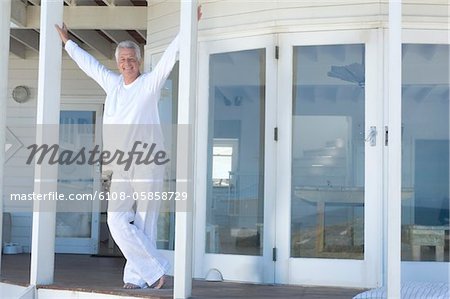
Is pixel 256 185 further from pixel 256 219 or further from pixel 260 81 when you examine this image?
pixel 260 81

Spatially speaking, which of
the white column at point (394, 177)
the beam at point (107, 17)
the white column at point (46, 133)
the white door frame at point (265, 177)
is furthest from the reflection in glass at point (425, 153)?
the beam at point (107, 17)

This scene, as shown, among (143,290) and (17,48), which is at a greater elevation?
(17,48)

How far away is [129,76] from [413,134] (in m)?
2.05

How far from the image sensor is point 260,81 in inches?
196

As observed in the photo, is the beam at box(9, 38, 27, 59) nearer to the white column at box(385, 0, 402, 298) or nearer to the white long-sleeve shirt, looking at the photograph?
the white long-sleeve shirt

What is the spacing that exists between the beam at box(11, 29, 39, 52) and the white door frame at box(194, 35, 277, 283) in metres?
2.69

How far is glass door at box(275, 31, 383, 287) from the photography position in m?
4.65

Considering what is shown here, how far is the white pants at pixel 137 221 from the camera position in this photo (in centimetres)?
395

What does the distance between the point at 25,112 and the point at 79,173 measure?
928 mm

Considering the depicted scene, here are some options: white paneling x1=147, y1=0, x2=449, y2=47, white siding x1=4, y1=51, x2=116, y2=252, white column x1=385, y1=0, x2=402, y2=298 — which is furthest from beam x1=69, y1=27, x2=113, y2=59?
white column x1=385, y1=0, x2=402, y2=298

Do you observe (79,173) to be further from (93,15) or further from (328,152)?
(328,152)

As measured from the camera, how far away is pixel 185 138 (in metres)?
3.62

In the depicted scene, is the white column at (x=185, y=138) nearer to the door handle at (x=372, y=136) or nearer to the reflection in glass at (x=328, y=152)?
the reflection in glass at (x=328, y=152)

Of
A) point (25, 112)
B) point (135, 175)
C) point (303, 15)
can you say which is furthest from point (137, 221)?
point (25, 112)
